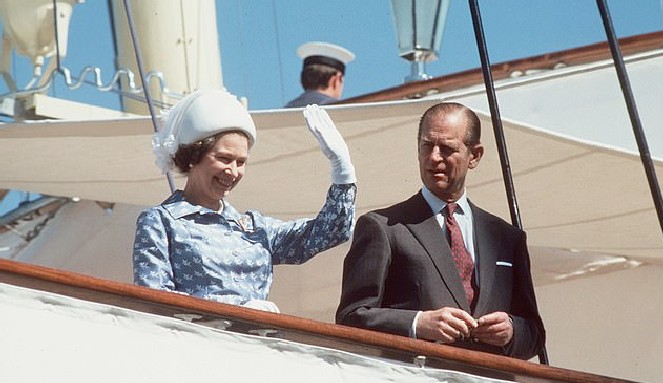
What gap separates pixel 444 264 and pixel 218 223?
316 millimetres

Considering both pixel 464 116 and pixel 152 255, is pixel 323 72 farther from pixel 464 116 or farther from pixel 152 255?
pixel 152 255

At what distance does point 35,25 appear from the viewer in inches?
241

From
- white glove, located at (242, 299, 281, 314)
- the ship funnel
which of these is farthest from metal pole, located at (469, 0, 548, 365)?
the ship funnel

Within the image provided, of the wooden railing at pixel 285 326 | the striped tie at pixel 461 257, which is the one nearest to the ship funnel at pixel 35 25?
the striped tie at pixel 461 257

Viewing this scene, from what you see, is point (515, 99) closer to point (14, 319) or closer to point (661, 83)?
point (661, 83)

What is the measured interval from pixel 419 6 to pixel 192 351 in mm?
3522

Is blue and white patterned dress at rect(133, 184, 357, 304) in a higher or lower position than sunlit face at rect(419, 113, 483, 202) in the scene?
lower

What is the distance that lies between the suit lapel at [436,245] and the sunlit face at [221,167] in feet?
0.82

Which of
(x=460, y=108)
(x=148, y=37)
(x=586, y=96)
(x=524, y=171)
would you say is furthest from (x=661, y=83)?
(x=460, y=108)

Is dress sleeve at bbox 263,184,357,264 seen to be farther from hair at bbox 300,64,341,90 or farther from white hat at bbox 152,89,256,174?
hair at bbox 300,64,341,90

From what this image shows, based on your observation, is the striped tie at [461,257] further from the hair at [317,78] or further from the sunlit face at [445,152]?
the hair at [317,78]

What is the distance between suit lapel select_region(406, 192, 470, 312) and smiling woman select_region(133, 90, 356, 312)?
9 cm

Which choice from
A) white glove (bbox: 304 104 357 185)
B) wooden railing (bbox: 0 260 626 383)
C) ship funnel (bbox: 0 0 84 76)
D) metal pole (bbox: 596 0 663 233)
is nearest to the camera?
wooden railing (bbox: 0 260 626 383)

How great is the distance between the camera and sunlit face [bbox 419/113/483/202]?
278cm
